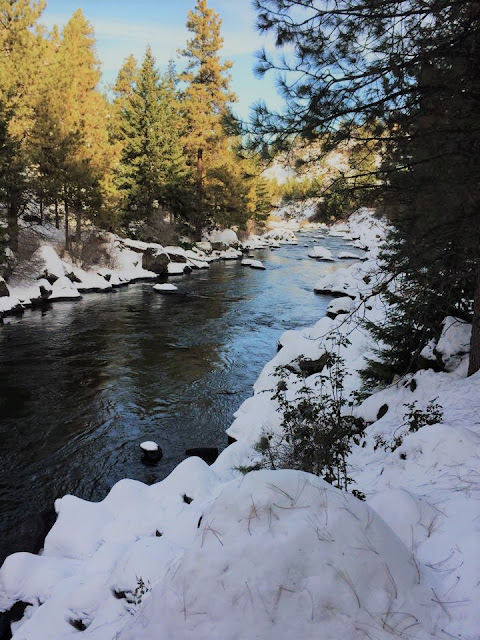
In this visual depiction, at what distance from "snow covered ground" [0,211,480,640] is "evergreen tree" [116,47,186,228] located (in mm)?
29374

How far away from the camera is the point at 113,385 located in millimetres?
10609

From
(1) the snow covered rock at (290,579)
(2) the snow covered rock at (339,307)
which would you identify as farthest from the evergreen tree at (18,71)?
(1) the snow covered rock at (290,579)

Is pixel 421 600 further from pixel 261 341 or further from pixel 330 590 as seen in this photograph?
pixel 261 341

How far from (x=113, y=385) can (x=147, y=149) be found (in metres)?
25.8

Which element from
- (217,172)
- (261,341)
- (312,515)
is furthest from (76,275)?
(312,515)

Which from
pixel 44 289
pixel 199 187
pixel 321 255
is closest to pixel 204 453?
pixel 44 289

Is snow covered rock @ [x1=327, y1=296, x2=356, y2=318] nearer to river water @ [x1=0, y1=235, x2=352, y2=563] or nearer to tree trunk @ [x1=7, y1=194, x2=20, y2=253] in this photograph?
river water @ [x1=0, y1=235, x2=352, y2=563]

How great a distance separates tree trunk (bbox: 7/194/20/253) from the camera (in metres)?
19.0

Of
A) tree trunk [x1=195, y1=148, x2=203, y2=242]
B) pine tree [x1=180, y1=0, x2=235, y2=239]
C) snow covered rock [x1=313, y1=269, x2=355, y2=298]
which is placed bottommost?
snow covered rock [x1=313, y1=269, x2=355, y2=298]

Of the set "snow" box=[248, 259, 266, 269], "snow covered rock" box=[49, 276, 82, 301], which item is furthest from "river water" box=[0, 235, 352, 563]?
"snow" box=[248, 259, 266, 269]

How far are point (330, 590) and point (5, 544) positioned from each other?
5.07 m

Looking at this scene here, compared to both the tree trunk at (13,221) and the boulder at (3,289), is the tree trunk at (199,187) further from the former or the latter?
the boulder at (3,289)

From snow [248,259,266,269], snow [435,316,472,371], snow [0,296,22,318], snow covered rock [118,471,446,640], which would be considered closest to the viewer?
snow covered rock [118,471,446,640]

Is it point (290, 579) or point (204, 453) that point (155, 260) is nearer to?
point (204, 453)
